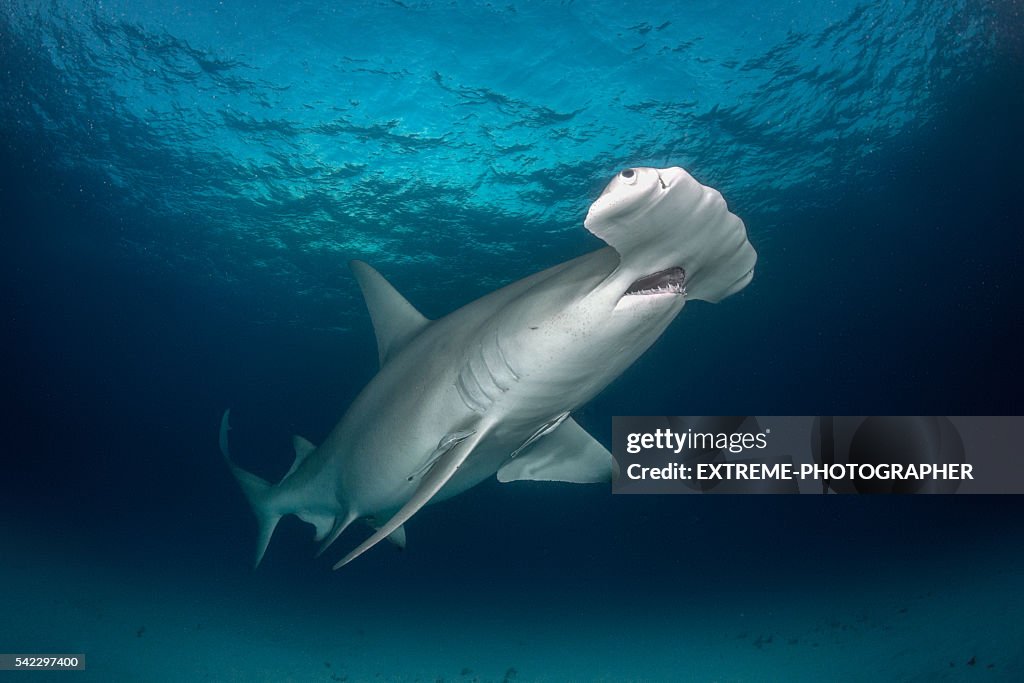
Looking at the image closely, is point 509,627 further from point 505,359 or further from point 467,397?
point 505,359

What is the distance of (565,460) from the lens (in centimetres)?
566

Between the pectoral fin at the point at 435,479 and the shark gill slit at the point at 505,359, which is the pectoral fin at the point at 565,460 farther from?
the shark gill slit at the point at 505,359

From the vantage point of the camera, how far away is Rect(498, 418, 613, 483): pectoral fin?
5395mm

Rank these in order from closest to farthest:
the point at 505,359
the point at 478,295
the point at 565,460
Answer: the point at 505,359, the point at 565,460, the point at 478,295

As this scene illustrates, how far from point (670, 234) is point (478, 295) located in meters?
20.3

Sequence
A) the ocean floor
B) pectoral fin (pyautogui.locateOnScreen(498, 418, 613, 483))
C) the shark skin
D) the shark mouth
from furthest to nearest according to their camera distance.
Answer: the ocean floor → pectoral fin (pyautogui.locateOnScreen(498, 418, 613, 483)) → the shark mouth → the shark skin

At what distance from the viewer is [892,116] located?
13.5 m

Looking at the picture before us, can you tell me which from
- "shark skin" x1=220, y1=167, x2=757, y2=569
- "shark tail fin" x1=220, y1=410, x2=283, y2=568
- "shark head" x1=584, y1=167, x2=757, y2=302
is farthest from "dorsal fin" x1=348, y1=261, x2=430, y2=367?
"shark head" x1=584, y1=167, x2=757, y2=302

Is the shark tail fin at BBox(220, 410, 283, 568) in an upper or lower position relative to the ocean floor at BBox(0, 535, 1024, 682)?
upper

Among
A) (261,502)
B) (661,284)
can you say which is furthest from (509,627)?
(661,284)

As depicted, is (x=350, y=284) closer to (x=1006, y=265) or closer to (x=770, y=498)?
(x=1006, y=265)

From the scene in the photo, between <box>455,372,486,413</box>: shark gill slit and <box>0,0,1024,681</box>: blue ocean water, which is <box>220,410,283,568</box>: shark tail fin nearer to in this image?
<box>455,372,486,413</box>: shark gill slit

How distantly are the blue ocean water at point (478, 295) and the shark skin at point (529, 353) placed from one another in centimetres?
806

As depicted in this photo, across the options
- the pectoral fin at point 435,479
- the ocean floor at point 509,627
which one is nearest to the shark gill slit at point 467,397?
the pectoral fin at point 435,479
